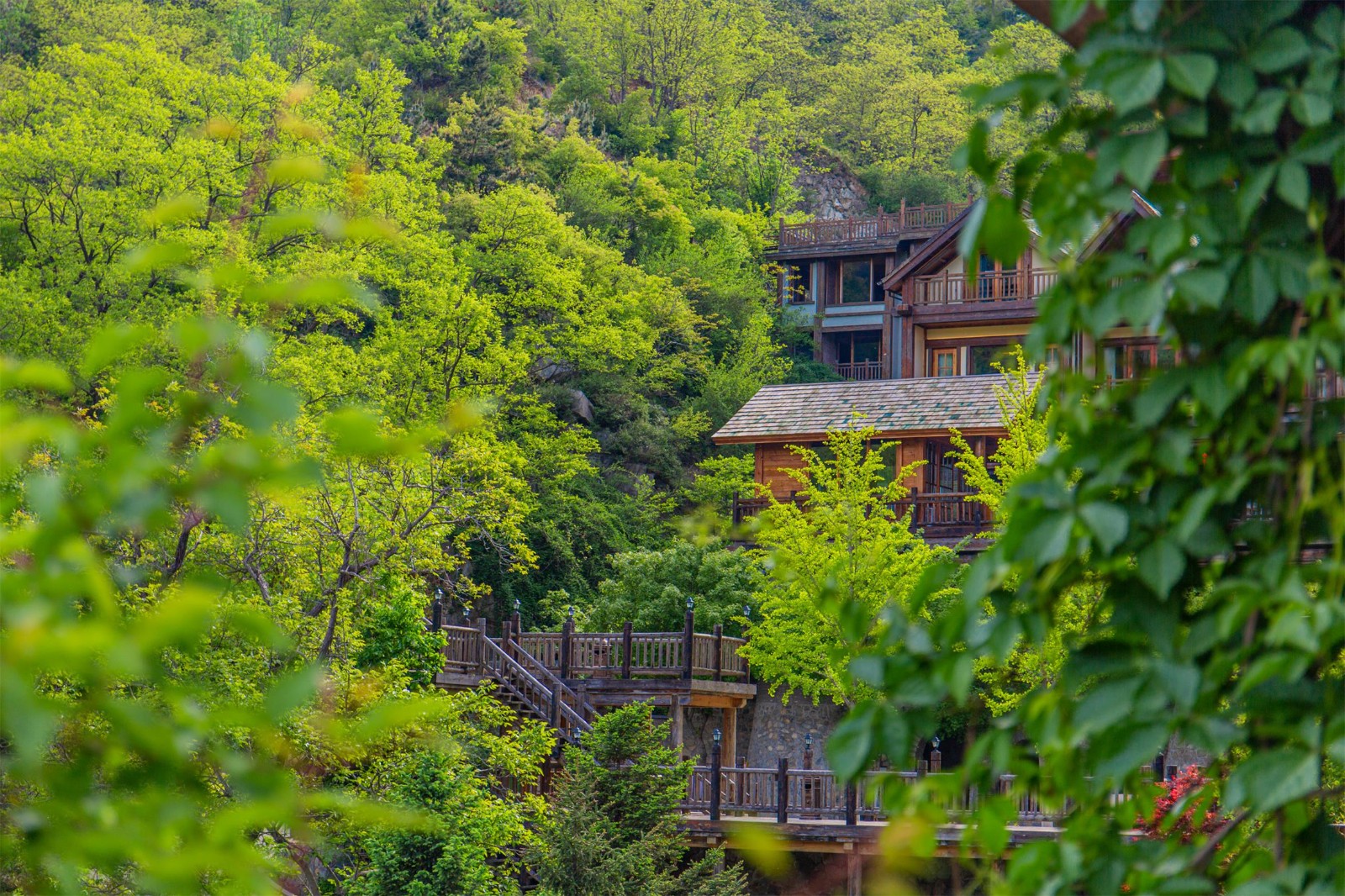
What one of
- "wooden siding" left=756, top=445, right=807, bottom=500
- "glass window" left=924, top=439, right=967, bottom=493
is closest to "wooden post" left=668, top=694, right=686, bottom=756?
"wooden siding" left=756, top=445, right=807, bottom=500

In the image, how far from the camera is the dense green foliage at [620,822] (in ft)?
46.3

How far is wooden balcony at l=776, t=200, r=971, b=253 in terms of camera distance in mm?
46094

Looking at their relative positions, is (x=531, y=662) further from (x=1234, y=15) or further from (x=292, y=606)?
(x=1234, y=15)

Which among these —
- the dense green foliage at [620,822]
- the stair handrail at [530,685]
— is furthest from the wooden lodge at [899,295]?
the dense green foliage at [620,822]

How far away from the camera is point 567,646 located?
2311 centimetres

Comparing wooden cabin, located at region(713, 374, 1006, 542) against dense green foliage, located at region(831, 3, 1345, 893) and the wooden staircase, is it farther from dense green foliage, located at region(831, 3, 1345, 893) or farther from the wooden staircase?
dense green foliage, located at region(831, 3, 1345, 893)

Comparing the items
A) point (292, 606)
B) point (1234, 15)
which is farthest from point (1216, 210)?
point (292, 606)

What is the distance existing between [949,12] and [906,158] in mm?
23399

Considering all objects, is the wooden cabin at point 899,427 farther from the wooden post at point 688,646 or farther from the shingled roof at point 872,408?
the wooden post at point 688,646

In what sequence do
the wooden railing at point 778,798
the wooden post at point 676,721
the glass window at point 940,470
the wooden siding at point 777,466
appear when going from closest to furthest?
the wooden railing at point 778,798 → the wooden post at point 676,721 → the glass window at point 940,470 → the wooden siding at point 777,466

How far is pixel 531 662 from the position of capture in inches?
886

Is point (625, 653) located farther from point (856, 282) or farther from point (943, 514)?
point (856, 282)

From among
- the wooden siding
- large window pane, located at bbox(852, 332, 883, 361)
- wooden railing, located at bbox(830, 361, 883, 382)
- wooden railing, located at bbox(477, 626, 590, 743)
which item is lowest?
wooden railing, located at bbox(477, 626, 590, 743)

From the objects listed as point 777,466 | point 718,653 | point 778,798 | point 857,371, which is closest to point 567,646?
point 718,653
